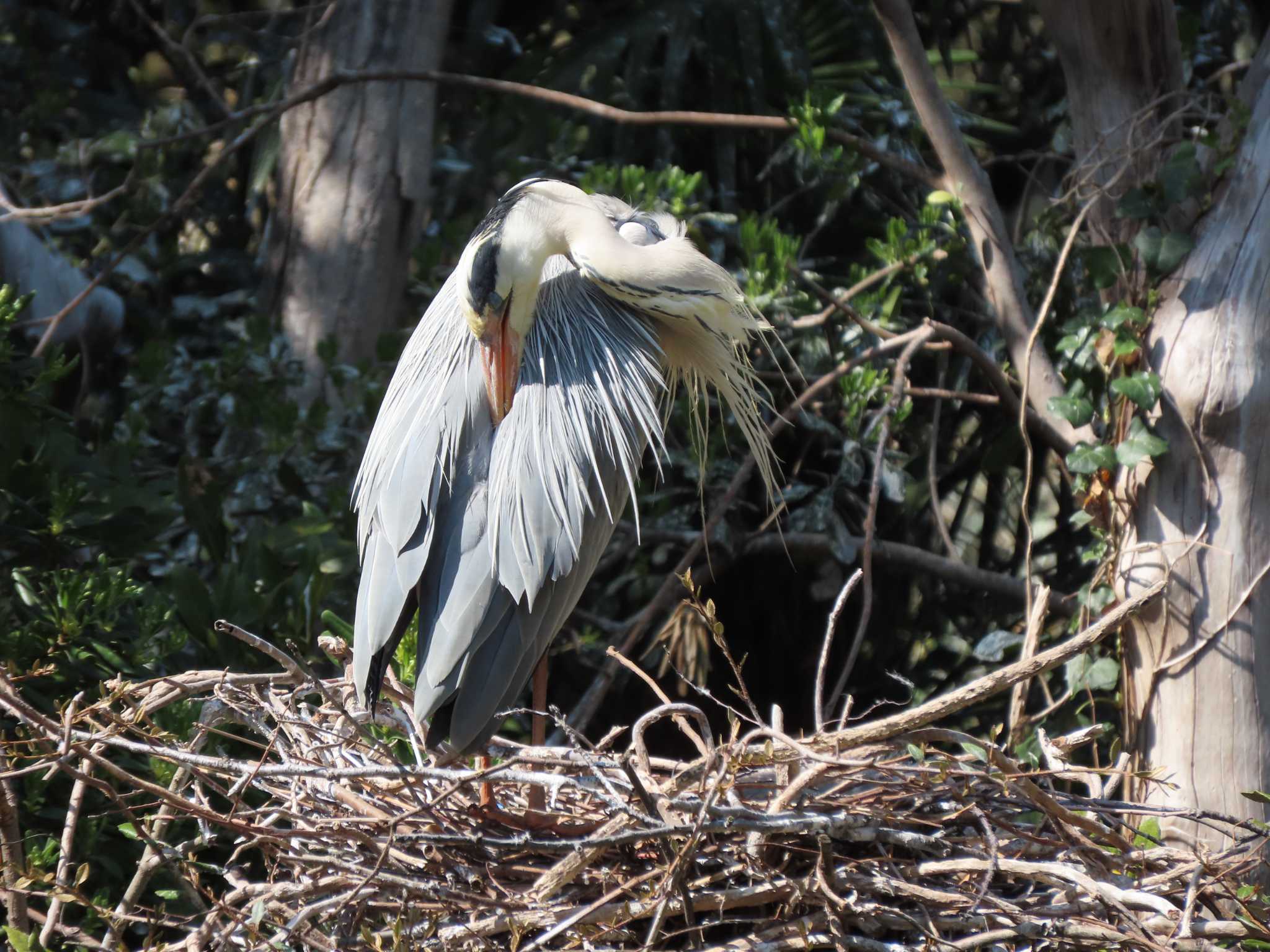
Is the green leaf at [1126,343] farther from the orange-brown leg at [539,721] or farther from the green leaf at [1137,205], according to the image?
the orange-brown leg at [539,721]

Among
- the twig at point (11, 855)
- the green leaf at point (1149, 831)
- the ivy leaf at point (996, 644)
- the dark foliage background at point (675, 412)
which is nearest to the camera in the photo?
the twig at point (11, 855)

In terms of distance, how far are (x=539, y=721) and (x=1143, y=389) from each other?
141cm

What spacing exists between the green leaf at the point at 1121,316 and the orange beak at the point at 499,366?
1254 mm

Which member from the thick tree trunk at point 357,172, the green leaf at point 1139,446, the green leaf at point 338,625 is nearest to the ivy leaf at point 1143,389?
the green leaf at point 1139,446

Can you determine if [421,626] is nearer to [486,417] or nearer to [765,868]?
[486,417]

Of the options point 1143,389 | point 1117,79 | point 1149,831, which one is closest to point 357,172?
point 1117,79

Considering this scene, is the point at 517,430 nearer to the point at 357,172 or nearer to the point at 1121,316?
the point at 1121,316

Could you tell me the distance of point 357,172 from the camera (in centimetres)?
409

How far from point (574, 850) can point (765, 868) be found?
334mm

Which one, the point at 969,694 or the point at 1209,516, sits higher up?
the point at 1209,516

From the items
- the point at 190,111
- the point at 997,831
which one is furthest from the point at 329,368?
the point at 997,831

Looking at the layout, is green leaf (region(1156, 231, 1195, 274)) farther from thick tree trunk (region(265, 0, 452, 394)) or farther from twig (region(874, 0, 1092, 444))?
thick tree trunk (region(265, 0, 452, 394))

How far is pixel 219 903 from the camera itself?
1.88 m

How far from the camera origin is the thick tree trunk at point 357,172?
A: 160 inches
